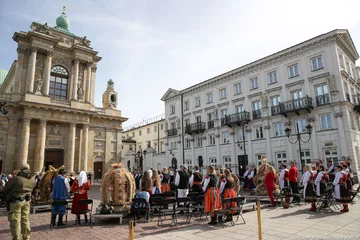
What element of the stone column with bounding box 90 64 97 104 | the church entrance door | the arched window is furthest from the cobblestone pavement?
the stone column with bounding box 90 64 97 104

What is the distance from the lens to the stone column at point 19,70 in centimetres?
2479

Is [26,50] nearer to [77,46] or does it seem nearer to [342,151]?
[77,46]

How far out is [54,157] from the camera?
84.3ft

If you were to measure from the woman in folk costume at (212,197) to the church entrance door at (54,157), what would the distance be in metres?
22.6

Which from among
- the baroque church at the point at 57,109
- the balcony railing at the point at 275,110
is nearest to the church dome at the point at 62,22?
the baroque church at the point at 57,109

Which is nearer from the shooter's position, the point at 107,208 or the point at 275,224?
the point at 275,224

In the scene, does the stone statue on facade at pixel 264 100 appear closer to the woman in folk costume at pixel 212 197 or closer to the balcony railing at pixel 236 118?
the balcony railing at pixel 236 118

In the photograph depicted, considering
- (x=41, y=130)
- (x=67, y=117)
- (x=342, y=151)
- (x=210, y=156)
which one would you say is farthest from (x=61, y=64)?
(x=342, y=151)

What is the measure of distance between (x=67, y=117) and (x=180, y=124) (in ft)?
58.1

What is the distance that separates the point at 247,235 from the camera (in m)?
6.39

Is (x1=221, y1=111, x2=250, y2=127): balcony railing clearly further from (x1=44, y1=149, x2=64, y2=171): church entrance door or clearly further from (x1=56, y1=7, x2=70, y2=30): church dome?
(x1=56, y1=7, x2=70, y2=30): church dome

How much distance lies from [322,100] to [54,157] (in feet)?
93.8

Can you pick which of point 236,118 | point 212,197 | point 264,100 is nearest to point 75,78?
point 236,118

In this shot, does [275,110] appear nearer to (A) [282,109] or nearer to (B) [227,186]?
(A) [282,109]
